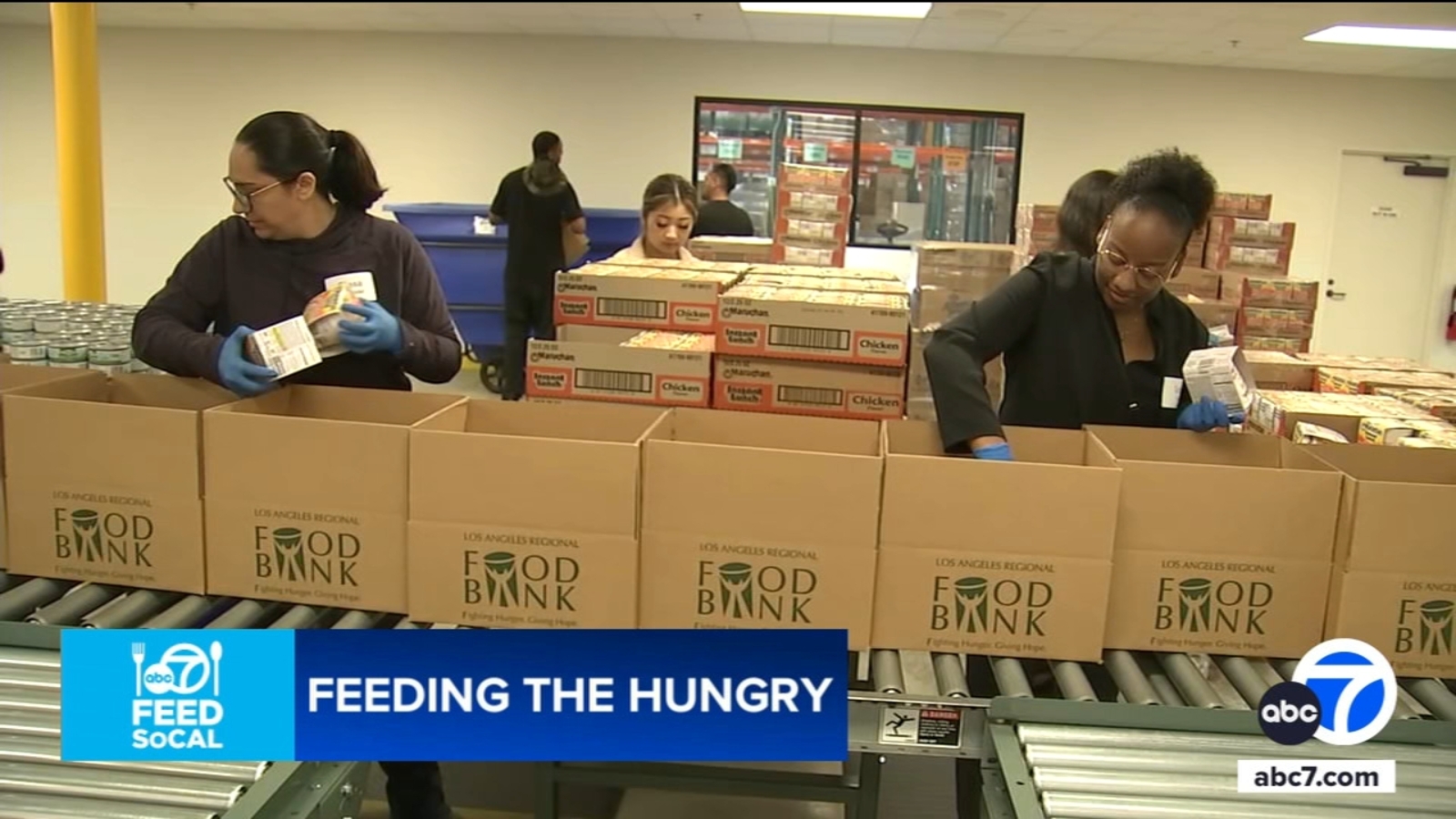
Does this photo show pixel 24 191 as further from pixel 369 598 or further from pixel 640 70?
pixel 369 598

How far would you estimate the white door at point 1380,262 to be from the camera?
8383 mm

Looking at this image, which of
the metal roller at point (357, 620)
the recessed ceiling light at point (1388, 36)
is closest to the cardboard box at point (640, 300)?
the metal roller at point (357, 620)

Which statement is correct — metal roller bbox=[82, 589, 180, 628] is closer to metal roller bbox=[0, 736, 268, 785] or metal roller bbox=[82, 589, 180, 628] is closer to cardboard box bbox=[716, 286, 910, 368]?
metal roller bbox=[0, 736, 268, 785]

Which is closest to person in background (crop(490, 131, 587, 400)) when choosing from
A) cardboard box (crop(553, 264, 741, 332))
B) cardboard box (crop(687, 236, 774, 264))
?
cardboard box (crop(687, 236, 774, 264))

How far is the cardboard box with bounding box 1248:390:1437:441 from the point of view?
2.39 metres

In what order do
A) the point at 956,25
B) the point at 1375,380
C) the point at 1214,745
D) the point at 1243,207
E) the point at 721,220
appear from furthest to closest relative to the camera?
the point at 956,25 → the point at 721,220 → the point at 1243,207 → the point at 1375,380 → the point at 1214,745

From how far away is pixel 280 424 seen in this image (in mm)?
1533

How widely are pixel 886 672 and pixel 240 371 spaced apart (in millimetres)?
1089

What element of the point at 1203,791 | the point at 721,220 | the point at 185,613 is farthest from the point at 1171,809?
the point at 721,220

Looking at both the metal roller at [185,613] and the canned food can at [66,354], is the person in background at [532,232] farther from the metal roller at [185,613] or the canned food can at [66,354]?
the metal roller at [185,613]

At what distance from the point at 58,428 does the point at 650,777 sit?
3.93 feet

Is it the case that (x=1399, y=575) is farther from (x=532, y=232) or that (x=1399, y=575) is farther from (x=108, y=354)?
(x=532, y=232)

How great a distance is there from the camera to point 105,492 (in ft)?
5.23

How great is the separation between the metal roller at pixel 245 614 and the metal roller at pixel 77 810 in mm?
313
